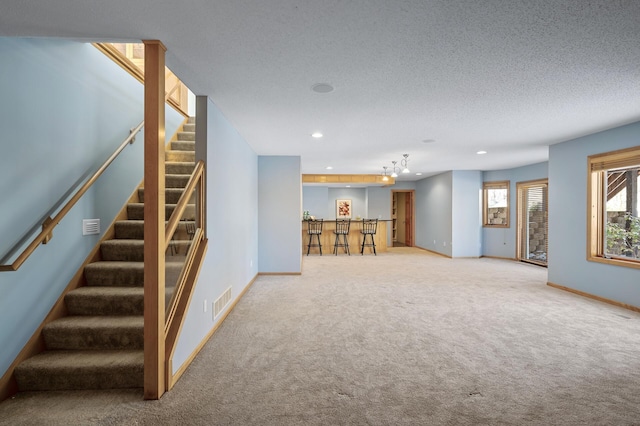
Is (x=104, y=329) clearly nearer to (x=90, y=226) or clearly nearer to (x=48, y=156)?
(x=90, y=226)

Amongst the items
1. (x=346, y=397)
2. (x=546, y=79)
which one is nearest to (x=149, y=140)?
(x=346, y=397)

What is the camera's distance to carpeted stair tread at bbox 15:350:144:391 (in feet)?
6.88

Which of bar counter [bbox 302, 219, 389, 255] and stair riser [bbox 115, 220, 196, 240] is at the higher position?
stair riser [bbox 115, 220, 196, 240]

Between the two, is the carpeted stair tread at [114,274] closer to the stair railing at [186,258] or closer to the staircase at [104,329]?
the staircase at [104,329]

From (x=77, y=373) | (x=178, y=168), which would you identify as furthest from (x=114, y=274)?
(x=178, y=168)

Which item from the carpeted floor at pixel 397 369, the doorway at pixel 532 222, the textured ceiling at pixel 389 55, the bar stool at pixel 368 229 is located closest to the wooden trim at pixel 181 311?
the carpeted floor at pixel 397 369

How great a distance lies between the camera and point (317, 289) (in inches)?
196

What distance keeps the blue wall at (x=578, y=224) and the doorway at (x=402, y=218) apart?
6.15 m

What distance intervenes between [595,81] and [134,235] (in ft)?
15.3

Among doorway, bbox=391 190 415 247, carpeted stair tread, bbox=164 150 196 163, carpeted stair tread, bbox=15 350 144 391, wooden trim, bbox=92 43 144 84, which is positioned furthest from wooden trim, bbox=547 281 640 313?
wooden trim, bbox=92 43 144 84

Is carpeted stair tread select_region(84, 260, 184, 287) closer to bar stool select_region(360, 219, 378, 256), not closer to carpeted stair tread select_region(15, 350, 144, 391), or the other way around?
carpeted stair tread select_region(15, 350, 144, 391)

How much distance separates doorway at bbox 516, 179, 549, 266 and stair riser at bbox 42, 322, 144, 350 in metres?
8.19

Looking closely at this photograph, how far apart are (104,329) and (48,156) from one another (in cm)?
144

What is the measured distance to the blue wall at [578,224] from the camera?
4.05 meters
